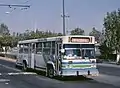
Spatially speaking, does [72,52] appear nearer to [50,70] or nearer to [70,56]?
[70,56]

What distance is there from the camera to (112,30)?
54875mm

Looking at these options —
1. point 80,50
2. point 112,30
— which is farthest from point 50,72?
point 112,30

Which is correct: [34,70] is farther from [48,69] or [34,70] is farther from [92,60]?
[92,60]

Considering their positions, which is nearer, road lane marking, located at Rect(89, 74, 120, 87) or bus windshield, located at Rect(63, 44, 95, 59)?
road lane marking, located at Rect(89, 74, 120, 87)

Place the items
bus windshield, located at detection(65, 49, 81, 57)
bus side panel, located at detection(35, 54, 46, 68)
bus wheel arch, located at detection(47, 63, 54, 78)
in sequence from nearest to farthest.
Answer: bus windshield, located at detection(65, 49, 81, 57), bus wheel arch, located at detection(47, 63, 54, 78), bus side panel, located at detection(35, 54, 46, 68)

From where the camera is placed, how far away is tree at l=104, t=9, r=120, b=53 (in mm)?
53781

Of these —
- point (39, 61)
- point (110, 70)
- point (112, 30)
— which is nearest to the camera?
point (39, 61)

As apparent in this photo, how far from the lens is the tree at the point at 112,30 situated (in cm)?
5378

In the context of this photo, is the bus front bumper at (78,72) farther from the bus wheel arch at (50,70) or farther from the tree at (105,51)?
the tree at (105,51)

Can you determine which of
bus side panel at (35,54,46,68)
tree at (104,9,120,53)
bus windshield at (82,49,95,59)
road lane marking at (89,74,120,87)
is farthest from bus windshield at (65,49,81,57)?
tree at (104,9,120,53)

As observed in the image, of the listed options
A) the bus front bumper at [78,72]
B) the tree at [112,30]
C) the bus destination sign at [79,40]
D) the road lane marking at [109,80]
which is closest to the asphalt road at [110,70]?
the road lane marking at [109,80]

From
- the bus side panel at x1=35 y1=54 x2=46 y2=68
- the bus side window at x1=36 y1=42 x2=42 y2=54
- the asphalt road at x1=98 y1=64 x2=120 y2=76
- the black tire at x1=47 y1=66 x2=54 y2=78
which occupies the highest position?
the bus side window at x1=36 y1=42 x2=42 y2=54

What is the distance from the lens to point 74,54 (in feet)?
64.7

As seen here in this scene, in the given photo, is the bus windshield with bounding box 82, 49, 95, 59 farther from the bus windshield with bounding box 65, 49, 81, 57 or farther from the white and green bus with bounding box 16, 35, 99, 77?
the bus windshield with bounding box 65, 49, 81, 57
